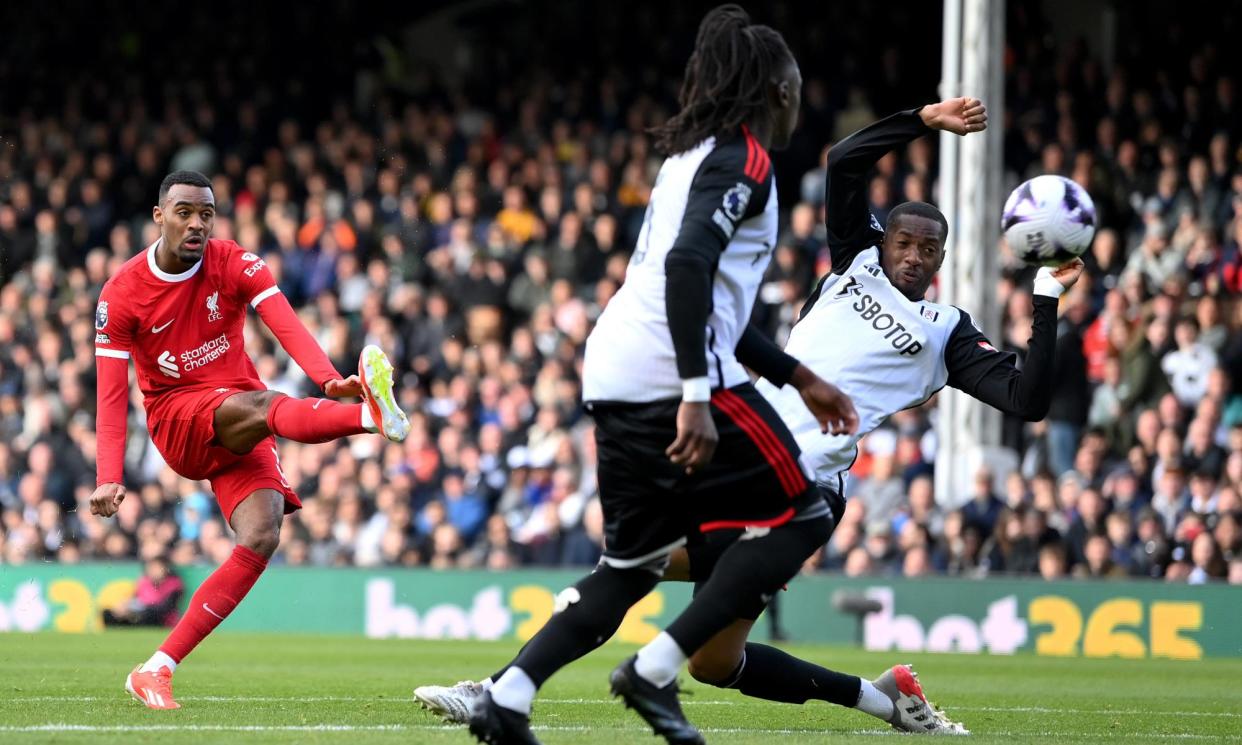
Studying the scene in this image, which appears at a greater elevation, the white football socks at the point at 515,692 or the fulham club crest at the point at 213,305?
the fulham club crest at the point at 213,305

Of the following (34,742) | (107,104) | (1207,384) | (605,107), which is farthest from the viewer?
(107,104)

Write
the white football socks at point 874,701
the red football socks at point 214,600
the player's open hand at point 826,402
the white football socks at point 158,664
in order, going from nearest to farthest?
the player's open hand at point 826,402, the white football socks at point 874,701, the white football socks at point 158,664, the red football socks at point 214,600

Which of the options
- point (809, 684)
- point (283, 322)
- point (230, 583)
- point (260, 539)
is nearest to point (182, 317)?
point (283, 322)

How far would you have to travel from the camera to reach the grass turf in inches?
270

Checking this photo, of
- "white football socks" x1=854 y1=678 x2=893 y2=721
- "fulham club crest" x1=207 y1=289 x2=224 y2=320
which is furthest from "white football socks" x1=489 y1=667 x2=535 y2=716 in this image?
"fulham club crest" x1=207 y1=289 x2=224 y2=320

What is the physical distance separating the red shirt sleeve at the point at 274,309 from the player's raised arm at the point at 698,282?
2.94 meters

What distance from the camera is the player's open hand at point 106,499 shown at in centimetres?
764

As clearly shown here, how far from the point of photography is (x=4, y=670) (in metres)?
10.8

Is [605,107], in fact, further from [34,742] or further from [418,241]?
[34,742]

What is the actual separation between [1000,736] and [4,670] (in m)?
6.22

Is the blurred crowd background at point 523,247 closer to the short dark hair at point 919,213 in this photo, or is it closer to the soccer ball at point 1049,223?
the soccer ball at point 1049,223

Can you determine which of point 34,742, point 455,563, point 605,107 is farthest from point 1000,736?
point 605,107

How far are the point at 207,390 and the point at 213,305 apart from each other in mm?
375

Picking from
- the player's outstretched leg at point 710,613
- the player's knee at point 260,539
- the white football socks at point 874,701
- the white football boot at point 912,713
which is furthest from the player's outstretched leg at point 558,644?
the player's knee at point 260,539
